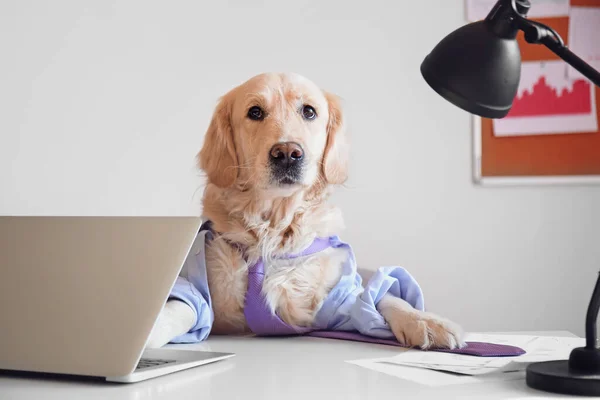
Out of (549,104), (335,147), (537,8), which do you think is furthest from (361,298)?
(537,8)

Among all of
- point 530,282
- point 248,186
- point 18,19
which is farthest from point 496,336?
point 18,19

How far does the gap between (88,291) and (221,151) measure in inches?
32.4

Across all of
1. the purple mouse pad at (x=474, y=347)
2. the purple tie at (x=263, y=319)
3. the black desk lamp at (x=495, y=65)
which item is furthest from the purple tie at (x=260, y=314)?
the black desk lamp at (x=495, y=65)

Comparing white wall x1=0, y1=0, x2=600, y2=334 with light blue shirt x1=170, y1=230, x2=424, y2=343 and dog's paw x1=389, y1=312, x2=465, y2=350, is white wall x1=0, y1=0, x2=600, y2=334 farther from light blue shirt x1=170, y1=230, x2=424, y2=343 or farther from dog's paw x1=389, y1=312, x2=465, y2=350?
dog's paw x1=389, y1=312, x2=465, y2=350

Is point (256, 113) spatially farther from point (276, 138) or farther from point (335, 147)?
point (335, 147)

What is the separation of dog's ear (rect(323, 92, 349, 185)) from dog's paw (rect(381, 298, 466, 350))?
0.46 m

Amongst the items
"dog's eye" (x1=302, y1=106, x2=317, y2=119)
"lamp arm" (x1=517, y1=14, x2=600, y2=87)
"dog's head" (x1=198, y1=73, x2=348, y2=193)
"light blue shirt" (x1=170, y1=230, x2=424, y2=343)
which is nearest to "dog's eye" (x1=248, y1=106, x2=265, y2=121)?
"dog's head" (x1=198, y1=73, x2=348, y2=193)

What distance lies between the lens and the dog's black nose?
1.58 meters

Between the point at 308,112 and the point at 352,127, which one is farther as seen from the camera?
the point at 352,127

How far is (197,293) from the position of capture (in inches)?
59.5

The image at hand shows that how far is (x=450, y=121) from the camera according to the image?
2.74m

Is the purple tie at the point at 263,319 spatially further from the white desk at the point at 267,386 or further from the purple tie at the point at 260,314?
the white desk at the point at 267,386

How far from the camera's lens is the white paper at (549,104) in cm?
272

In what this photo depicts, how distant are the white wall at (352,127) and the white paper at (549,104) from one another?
22 centimetres
